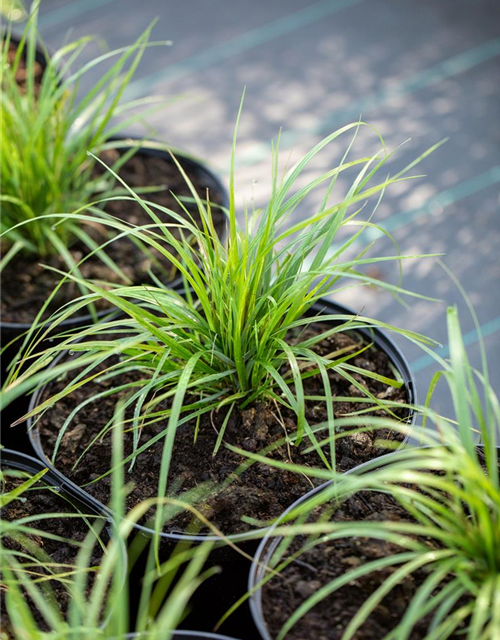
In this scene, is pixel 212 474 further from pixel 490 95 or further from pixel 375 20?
pixel 375 20

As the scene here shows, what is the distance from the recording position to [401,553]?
3.06ft

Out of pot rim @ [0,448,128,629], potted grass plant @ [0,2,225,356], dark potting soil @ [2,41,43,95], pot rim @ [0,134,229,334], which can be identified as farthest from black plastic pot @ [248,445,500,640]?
dark potting soil @ [2,41,43,95]

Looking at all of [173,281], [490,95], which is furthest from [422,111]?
[173,281]

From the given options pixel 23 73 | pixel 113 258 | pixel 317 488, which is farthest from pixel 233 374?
pixel 23 73

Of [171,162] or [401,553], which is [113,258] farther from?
[401,553]

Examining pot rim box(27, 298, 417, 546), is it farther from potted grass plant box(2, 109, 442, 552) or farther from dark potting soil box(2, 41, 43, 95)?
dark potting soil box(2, 41, 43, 95)

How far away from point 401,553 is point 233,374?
1.27ft

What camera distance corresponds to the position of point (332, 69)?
7.85ft

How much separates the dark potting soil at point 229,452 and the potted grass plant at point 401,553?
94 mm

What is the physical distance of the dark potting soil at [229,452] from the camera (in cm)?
109

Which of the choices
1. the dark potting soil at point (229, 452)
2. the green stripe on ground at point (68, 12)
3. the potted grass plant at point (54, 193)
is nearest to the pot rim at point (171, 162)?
the potted grass plant at point (54, 193)

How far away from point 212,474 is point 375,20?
1979 millimetres

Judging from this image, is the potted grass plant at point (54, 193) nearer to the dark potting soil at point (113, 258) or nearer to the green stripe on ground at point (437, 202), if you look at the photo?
the dark potting soil at point (113, 258)

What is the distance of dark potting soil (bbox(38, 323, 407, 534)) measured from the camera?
3.56 ft
